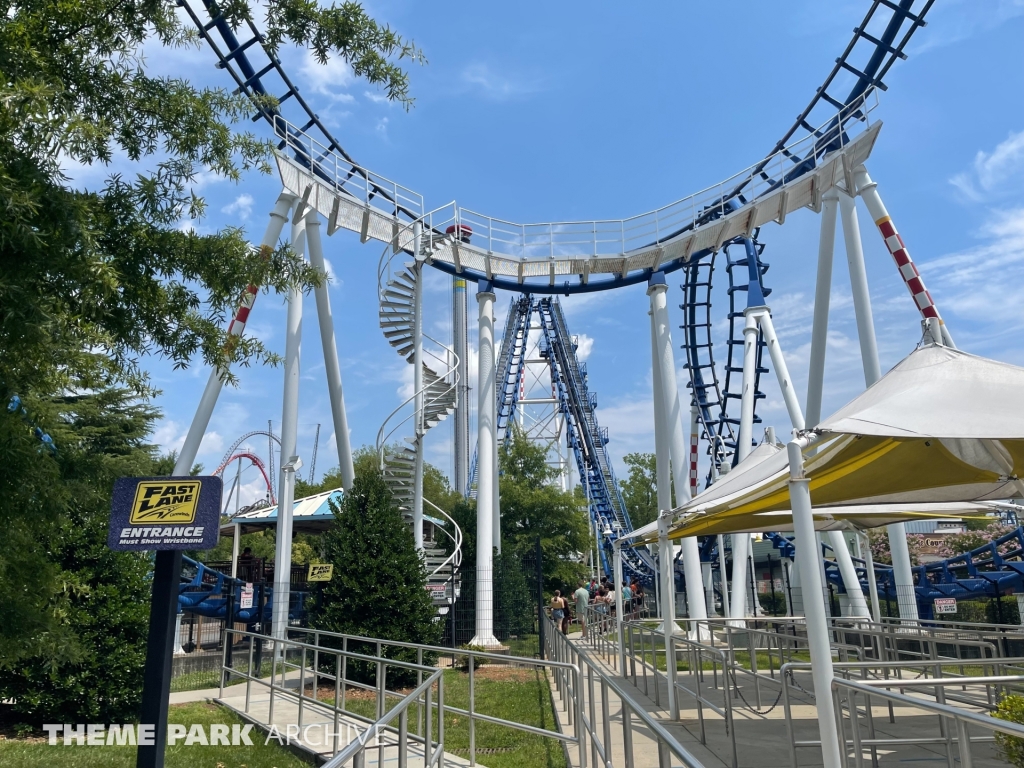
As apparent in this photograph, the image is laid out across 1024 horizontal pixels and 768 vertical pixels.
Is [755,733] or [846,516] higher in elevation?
[846,516]

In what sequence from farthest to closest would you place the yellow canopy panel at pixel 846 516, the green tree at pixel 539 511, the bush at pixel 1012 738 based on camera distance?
1. the green tree at pixel 539 511
2. the yellow canopy panel at pixel 846 516
3. the bush at pixel 1012 738

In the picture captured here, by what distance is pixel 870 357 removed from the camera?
14.5 metres

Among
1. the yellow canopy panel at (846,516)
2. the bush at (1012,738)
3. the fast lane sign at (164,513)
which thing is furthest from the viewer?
the yellow canopy panel at (846,516)

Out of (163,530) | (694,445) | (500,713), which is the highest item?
(694,445)

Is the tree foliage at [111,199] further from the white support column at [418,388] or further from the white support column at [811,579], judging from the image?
the white support column at [418,388]

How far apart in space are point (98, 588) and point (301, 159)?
1191cm

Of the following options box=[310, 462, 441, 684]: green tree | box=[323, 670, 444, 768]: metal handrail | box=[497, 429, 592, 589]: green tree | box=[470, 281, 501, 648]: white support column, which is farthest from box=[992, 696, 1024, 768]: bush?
box=[497, 429, 592, 589]: green tree

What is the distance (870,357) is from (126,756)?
13623 mm

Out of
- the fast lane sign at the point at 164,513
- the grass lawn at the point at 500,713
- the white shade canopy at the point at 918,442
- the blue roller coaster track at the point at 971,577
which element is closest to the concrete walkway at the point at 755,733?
the grass lawn at the point at 500,713

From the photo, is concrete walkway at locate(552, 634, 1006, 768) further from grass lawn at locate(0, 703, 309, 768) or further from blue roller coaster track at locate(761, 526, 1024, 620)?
blue roller coaster track at locate(761, 526, 1024, 620)

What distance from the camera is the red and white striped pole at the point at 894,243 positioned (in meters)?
13.7

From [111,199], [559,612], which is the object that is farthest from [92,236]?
[559,612]

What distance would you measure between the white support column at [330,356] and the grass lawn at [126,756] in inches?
389

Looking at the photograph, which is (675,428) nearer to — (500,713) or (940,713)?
(500,713)
